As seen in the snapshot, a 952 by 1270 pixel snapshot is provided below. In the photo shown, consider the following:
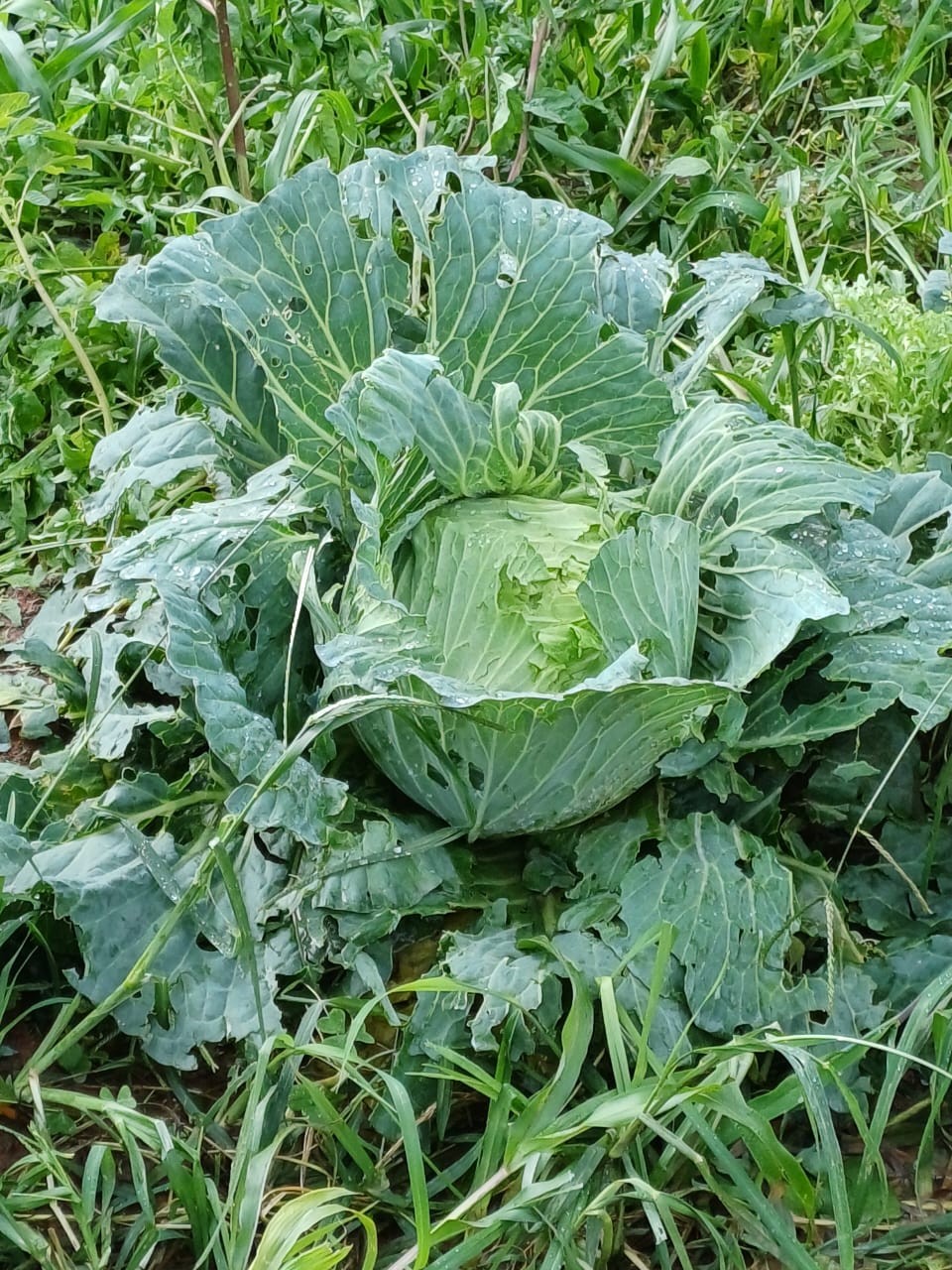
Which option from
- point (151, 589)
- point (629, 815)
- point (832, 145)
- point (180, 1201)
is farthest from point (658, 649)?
point (832, 145)

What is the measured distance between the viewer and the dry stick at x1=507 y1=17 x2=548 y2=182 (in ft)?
9.01

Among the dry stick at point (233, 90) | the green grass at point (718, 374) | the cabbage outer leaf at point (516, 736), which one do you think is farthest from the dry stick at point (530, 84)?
the cabbage outer leaf at point (516, 736)

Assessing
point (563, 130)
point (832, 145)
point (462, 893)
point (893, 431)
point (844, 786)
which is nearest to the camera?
point (462, 893)

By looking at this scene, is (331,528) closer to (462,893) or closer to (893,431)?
(462,893)

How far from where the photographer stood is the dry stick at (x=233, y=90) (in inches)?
97.3

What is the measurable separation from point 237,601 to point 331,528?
25 cm

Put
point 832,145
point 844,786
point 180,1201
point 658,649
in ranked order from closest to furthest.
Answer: point 180,1201 → point 658,649 → point 844,786 → point 832,145

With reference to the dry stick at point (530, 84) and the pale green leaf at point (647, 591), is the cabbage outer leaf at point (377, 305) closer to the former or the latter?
the pale green leaf at point (647, 591)

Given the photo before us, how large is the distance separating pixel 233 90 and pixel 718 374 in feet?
4.23

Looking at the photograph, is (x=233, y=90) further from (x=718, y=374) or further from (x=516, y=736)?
(x=516, y=736)

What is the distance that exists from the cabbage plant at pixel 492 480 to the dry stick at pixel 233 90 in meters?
0.80

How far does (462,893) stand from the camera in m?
1.71

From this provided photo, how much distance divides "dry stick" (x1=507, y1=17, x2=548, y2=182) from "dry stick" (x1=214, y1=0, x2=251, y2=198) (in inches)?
24.5

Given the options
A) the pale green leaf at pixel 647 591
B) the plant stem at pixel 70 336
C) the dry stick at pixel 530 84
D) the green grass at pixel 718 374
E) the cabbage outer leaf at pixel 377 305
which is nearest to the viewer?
the green grass at pixel 718 374
